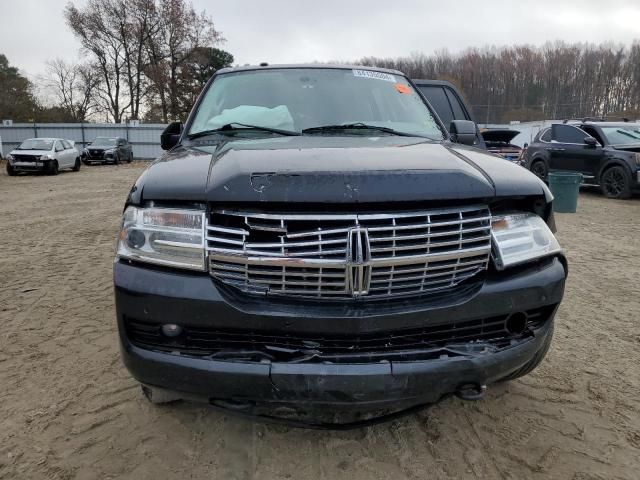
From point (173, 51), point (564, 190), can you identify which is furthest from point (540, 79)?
point (564, 190)

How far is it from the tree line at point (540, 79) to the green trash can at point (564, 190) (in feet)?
130

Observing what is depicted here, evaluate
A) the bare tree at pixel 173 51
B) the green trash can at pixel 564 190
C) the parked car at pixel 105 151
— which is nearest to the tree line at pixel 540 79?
the bare tree at pixel 173 51

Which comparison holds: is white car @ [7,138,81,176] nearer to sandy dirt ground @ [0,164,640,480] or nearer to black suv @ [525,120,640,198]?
sandy dirt ground @ [0,164,640,480]

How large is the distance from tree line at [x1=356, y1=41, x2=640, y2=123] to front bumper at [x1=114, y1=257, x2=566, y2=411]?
47.6 metres

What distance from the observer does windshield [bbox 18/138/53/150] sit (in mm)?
19312

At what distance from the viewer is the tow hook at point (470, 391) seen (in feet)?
6.08

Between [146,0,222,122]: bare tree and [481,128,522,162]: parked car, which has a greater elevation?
[146,0,222,122]: bare tree

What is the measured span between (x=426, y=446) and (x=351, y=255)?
3.68 ft

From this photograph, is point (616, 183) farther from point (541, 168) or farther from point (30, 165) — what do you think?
point (30, 165)

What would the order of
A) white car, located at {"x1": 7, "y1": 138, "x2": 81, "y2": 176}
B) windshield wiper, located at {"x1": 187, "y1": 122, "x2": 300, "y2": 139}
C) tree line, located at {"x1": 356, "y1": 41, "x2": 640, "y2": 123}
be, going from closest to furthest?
windshield wiper, located at {"x1": 187, "y1": 122, "x2": 300, "y2": 139} → white car, located at {"x1": 7, "y1": 138, "x2": 81, "y2": 176} → tree line, located at {"x1": 356, "y1": 41, "x2": 640, "y2": 123}

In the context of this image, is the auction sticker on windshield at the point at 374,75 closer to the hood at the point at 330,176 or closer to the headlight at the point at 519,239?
the hood at the point at 330,176

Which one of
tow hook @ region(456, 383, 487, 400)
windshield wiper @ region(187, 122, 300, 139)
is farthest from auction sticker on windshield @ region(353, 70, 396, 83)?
tow hook @ region(456, 383, 487, 400)

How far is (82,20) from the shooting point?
40.0 meters

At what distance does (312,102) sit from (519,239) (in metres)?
1.71
